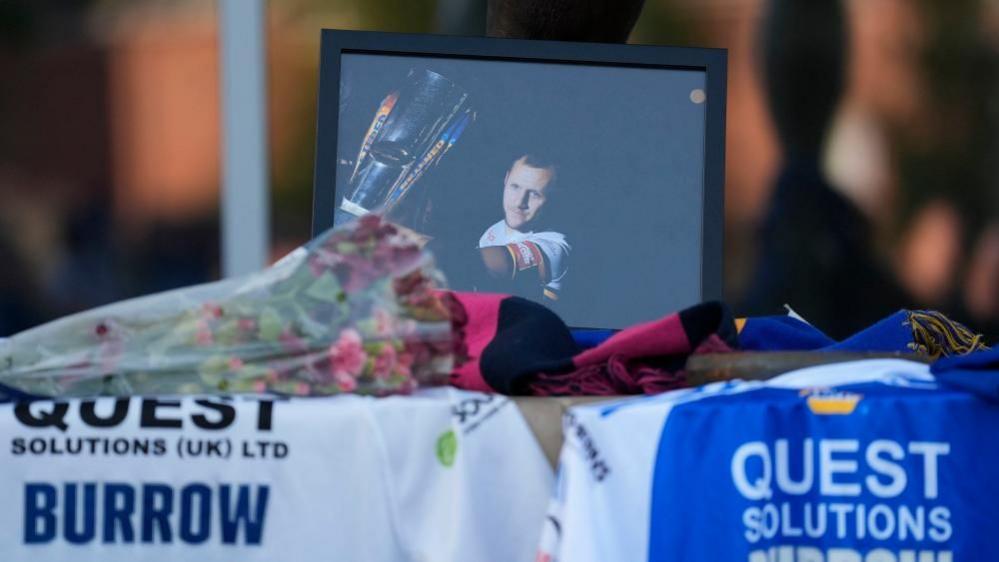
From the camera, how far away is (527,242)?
2285mm

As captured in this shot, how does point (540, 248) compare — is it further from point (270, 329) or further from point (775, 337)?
point (270, 329)

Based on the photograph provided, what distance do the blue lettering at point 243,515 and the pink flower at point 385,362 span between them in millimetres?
175

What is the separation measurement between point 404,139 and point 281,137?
172 cm

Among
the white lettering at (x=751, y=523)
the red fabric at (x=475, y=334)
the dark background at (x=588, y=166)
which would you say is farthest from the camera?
the dark background at (x=588, y=166)

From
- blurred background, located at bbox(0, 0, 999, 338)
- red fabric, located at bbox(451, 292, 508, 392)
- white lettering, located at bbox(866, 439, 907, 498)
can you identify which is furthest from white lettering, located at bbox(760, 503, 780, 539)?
blurred background, located at bbox(0, 0, 999, 338)

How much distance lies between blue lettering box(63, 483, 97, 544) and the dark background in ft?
3.49

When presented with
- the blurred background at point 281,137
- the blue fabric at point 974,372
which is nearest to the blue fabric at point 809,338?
the blue fabric at point 974,372

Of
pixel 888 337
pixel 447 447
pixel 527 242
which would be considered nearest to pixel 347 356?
pixel 447 447

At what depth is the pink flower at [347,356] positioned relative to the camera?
1386 mm

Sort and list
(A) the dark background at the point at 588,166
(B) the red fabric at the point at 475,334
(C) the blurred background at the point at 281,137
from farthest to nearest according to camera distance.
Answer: (C) the blurred background at the point at 281,137 < (A) the dark background at the point at 588,166 < (B) the red fabric at the point at 475,334

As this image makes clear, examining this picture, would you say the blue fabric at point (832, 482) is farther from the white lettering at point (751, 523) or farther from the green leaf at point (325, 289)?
the green leaf at point (325, 289)

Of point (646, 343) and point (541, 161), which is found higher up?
point (541, 161)

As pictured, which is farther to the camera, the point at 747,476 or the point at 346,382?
the point at 346,382

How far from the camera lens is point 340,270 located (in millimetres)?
1447
